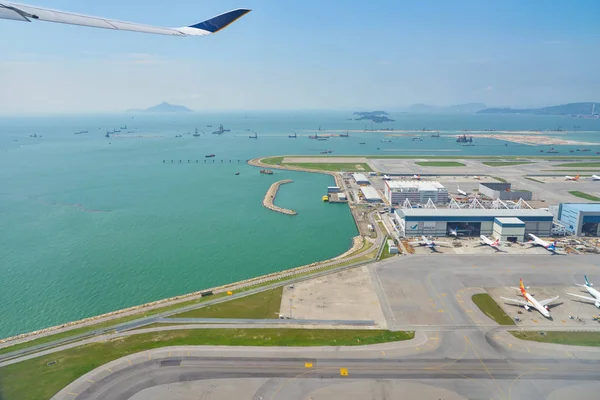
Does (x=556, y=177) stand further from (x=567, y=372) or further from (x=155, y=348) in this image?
(x=155, y=348)

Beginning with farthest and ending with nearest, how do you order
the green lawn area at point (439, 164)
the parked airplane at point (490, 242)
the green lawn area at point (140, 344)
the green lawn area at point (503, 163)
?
1. the green lawn area at point (439, 164)
2. the green lawn area at point (503, 163)
3. the parked airplane at point (490, 242)
4. the green lawn area at point (140, 344)

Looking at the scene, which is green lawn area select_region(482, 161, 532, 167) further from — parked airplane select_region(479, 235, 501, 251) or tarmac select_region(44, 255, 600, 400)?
tarmac select_region(44, 255, 600, 400)

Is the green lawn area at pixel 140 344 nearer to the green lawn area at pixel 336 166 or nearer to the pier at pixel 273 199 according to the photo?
the pier at pixel 273 199

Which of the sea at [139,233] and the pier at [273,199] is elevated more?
the pier at [273,199]

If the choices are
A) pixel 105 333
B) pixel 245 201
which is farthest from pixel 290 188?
pixel 105 333

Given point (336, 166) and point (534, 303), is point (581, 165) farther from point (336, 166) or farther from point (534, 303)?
point (534, 303)

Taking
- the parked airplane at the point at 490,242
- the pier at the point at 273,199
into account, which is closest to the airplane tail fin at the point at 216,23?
the parked airplane at the point at 490,242
